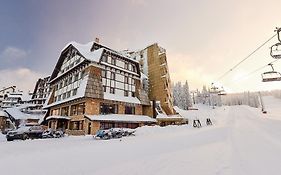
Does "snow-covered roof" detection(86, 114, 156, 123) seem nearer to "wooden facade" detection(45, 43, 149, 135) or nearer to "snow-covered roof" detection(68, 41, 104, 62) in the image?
"wooden facade" detection(45, 43, 149, 135)

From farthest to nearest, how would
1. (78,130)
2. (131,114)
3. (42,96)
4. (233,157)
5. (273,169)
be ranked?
(42,96), (131,114), (78,130), (233,157), (273,169)

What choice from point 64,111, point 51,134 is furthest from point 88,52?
point 51,134

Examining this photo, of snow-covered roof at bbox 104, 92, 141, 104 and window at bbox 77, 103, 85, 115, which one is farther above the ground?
snow-covered roof at bbox 104, 92, 141, 104

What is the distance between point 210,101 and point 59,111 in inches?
3936

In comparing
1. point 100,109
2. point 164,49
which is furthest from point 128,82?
point 164,49

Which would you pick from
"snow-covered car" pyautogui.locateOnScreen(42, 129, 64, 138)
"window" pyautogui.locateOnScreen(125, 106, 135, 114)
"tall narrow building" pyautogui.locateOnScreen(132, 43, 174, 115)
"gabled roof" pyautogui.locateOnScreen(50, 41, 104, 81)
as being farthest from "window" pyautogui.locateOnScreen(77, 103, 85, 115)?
"tall narrow building" pyautogui.locateOnScreen(132, 43, 174, 115)

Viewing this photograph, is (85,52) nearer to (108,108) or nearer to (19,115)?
(108,108)

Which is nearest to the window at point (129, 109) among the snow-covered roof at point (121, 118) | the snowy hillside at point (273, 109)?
the snow-covered roof at point (121, 118)

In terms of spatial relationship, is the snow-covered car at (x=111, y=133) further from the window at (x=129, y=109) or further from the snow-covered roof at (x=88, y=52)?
the snow-covered roof at (x=88, y=52)

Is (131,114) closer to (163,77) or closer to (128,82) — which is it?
(128,82)

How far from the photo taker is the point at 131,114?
33125 mm

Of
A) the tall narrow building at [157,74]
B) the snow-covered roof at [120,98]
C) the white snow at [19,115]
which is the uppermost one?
the tall narrow building at [157,74]

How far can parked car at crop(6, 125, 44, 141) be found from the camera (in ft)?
70.3

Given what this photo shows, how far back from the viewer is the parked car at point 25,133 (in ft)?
70.3
